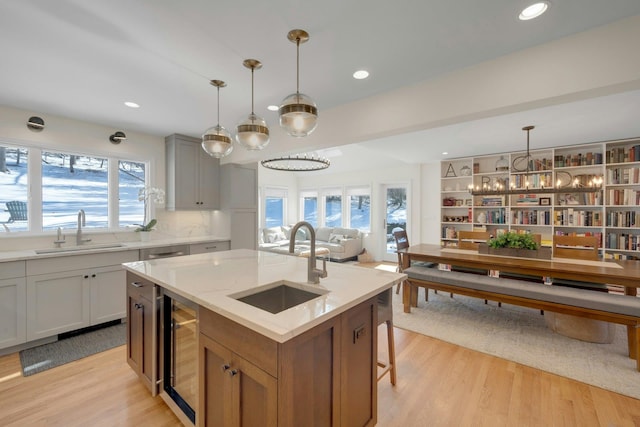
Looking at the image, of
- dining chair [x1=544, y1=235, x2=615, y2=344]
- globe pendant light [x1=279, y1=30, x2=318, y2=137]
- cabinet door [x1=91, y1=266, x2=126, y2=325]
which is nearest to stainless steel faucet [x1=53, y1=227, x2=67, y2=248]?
cabinet door [x1=91, y1=266, x2=126, y2=325]

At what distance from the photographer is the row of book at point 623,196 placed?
416 cm

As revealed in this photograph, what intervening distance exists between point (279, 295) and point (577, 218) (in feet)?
18.0

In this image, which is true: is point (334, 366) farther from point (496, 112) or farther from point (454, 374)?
point (496, 112)

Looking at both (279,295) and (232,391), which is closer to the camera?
(232,391)

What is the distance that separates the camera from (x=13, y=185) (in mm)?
2955

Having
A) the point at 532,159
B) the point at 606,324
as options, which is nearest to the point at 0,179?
Result: the point at 606,324

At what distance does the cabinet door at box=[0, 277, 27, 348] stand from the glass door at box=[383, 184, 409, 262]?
20.7 ft

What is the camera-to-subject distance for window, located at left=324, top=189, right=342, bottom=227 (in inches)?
314

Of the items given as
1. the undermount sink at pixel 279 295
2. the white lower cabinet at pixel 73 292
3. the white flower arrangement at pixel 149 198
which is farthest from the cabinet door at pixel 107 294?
the undermount sink at pixel 279 295

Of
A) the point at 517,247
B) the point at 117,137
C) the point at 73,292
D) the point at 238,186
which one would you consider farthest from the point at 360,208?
the point at 73,292

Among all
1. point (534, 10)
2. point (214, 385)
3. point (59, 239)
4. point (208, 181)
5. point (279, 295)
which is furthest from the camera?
point (208, 181)

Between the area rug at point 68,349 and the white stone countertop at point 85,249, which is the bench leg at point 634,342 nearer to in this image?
the white stone countertop at point 85,249

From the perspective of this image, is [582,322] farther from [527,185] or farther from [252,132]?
[252,132]

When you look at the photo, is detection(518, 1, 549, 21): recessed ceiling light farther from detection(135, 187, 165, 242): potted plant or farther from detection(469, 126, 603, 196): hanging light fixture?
detection(135, 187, 165, 242): potted plant
